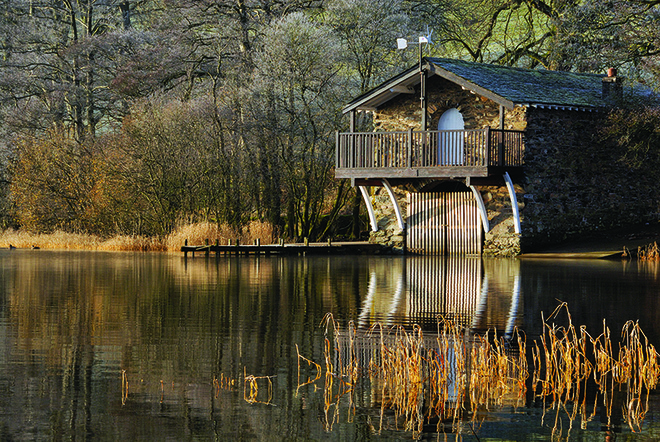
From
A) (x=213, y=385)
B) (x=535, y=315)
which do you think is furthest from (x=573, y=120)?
(x=213, y=385)

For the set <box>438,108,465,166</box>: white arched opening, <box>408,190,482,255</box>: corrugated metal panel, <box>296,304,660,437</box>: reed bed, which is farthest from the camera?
<box>408,190,482,255</box>: corrugated metal panel

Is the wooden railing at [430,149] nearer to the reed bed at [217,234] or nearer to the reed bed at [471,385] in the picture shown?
the reed bed at [217,234]

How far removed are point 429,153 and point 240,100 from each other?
28.2 ft

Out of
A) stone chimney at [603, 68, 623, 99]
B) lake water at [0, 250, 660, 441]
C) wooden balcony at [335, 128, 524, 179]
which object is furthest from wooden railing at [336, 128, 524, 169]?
stone chimney at [603, 68, 623, 99]

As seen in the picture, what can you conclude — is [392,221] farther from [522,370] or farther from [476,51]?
[522,370]

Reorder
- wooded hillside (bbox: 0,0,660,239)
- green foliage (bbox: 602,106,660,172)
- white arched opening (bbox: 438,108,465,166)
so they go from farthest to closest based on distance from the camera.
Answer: wooded hillside (bbox: 0,0,660,239) < green foliage (bbox: 602,106,660,172) < white arched opening (bbox: 438,108,465,166)

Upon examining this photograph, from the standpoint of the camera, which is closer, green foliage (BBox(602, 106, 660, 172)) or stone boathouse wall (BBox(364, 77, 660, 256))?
green foliage (BBox(602, 106, 660, 172))

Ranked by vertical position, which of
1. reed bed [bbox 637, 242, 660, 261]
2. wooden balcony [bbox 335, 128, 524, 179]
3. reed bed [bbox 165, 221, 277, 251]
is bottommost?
reed bed [bbox 637, 242, 660, 261]

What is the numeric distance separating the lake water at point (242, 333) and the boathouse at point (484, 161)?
3744 millimetres

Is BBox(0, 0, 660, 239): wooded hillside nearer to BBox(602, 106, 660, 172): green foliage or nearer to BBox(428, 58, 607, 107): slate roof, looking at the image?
BBox(428, 58, 607, 107): slate roof

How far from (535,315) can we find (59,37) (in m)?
35.1

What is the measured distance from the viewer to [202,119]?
33125 millimetres

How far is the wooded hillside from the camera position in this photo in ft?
107

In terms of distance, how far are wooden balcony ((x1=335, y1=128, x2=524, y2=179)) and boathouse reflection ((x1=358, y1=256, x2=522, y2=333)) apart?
114 inches
